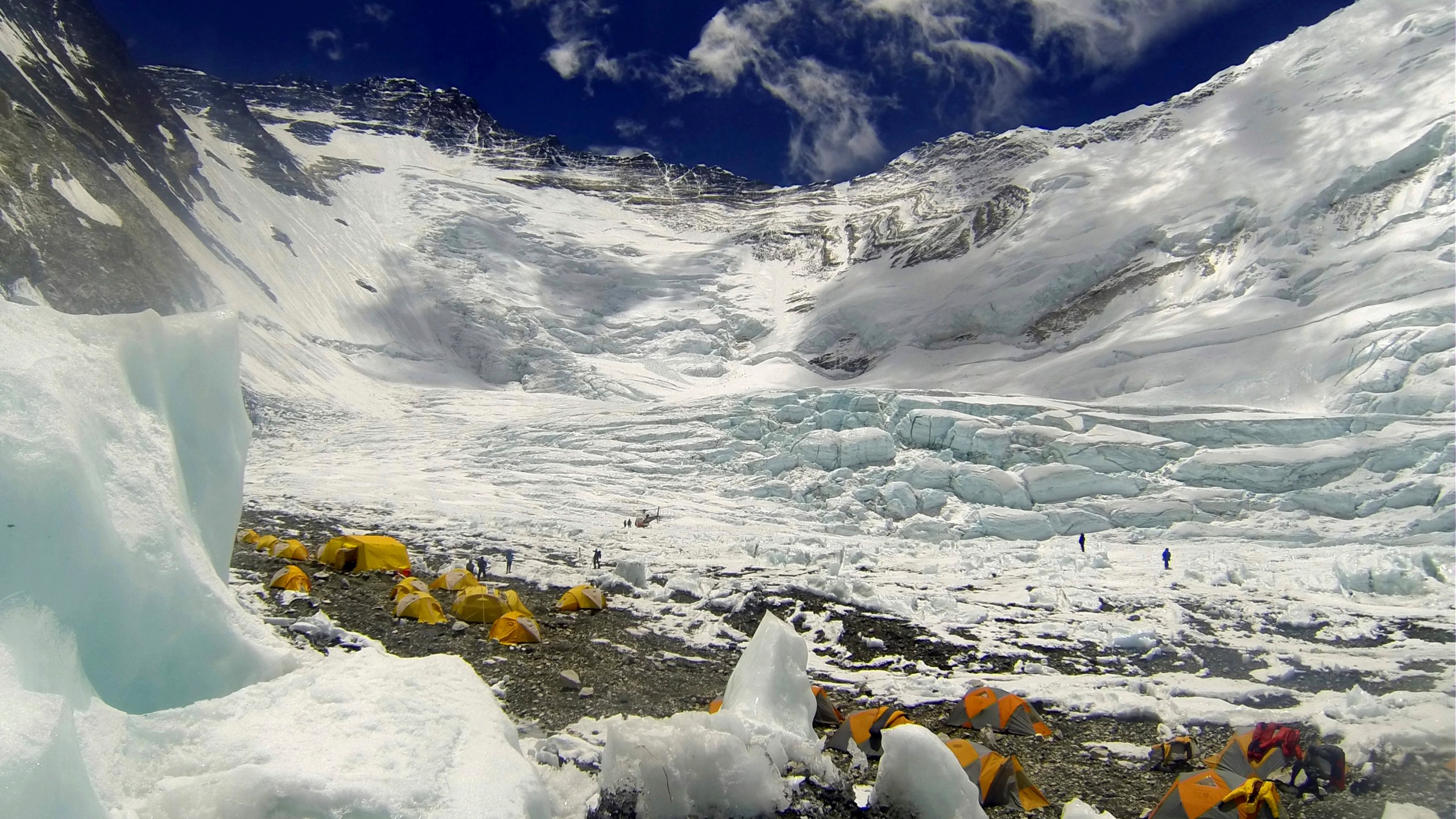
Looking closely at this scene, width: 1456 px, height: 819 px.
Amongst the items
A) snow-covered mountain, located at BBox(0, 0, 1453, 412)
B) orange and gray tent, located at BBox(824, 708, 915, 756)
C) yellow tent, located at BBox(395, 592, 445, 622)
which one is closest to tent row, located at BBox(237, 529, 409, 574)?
yellow tent, located at BBox(395, 592, 445, 622)

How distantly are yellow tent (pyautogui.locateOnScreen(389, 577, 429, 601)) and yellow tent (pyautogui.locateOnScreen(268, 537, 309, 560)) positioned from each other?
2992mm

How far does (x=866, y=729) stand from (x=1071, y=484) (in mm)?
24153

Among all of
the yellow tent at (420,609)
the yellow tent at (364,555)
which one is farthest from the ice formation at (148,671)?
the yellow tent at (364,555)

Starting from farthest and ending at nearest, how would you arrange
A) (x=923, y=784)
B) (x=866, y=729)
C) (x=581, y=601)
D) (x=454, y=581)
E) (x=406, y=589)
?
(x=454, y=581)
(x=581, y=601)
(x=406, y=589)
(x=866, y=729)
(x=923, y=784)

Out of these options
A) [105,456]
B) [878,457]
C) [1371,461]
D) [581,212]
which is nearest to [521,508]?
[878,457]

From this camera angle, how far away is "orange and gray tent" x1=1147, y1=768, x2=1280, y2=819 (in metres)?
7.59

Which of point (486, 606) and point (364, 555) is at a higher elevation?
point (364, 555)

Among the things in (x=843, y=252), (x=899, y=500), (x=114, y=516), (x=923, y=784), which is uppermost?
(x=843, y=252)

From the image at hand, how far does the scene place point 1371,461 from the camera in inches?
1083

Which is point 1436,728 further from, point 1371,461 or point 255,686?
point 1371,461

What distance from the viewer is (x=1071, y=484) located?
100.0 ft

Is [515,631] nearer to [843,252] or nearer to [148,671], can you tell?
[148,671]

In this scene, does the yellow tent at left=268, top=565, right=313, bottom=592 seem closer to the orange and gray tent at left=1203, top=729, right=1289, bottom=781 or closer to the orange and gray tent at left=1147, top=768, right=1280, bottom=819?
the orange and gray tent at left=1147, top=768, right=1280, bottom=819

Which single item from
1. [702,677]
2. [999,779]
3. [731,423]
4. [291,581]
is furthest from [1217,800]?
[731,423]
